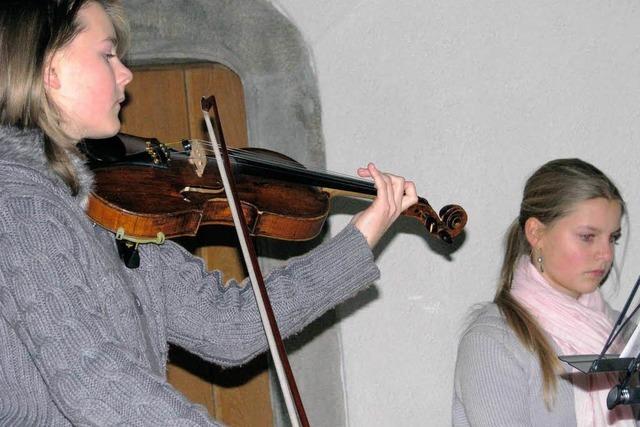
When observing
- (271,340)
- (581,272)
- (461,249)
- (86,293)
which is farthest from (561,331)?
(86,293)

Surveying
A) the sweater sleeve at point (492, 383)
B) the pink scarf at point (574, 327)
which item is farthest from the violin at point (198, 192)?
the pink scarf at point (574, 327)

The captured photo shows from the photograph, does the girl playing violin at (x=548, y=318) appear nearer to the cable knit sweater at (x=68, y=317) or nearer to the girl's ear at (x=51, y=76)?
the cable knit sweater at (x=68, y=317)

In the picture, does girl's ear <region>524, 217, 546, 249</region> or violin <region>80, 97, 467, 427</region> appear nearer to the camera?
violin <region>80, 97, 467, 427</region>

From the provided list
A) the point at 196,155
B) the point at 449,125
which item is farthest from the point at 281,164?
the point at 449,125

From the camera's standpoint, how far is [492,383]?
2410 mm

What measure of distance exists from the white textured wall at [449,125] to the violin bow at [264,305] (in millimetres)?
1223

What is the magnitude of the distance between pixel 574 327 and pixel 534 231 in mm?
271

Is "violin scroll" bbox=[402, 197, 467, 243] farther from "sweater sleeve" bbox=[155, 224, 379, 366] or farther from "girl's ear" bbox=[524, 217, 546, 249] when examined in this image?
"girl's ear" bbox=[524, 217, 546, 249]

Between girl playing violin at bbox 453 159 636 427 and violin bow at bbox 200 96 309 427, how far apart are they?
35.7 inches

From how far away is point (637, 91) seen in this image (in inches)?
124

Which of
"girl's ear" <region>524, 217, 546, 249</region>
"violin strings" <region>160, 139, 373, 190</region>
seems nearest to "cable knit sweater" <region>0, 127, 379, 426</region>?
"violin strings" <region>160, 139, 373, 190</region>

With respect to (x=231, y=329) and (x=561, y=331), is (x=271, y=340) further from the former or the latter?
(x=561, y=331)

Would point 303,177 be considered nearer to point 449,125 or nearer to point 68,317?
point 68,317

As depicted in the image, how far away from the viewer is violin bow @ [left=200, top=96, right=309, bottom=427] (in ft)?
4.41
